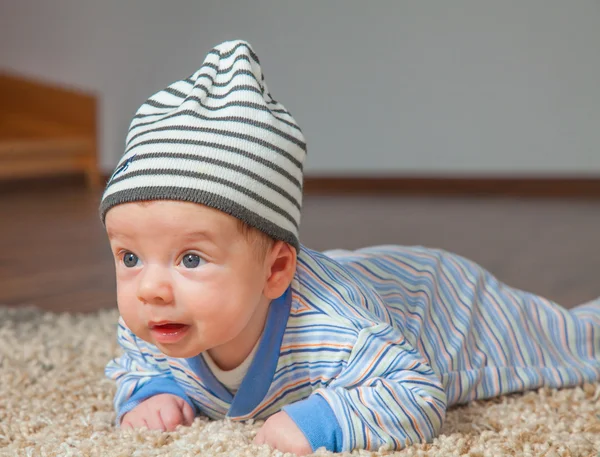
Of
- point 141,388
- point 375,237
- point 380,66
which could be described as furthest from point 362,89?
point 141,388

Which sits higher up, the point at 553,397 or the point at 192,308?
the point at 192,308

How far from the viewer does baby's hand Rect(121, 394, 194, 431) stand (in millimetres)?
907

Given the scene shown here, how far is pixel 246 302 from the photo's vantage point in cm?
80

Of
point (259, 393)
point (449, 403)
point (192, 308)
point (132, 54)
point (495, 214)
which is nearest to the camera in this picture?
point (192, 308)

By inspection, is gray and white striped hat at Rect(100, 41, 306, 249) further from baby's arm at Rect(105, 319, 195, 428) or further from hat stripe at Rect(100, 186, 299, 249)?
baby's arm at Rect(105, 319, 195, 428)

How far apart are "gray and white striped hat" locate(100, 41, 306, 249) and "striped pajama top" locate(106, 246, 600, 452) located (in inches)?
3.9

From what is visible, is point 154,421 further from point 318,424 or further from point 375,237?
point 375,237

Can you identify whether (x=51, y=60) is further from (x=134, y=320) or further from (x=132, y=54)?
(x=134, y=320)

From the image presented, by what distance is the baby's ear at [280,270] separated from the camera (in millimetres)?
841

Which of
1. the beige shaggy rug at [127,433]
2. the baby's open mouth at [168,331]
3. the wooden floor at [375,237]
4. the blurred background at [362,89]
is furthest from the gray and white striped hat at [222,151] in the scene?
the blurred background at [362,89]

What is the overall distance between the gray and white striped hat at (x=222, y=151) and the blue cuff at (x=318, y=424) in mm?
164

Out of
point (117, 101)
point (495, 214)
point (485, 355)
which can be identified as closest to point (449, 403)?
point (485, 355)

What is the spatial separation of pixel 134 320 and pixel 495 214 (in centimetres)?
251

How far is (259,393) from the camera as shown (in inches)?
35.4
